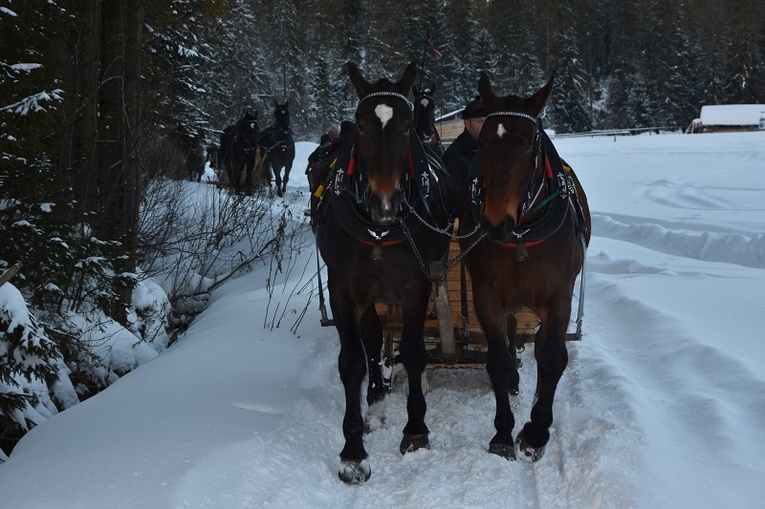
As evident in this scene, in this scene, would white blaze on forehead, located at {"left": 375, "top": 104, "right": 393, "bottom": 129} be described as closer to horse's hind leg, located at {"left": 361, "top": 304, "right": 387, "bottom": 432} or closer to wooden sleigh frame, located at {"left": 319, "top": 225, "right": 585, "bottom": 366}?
wooden sleigh frame, located at {"left": 319, "top": 225, "right": 585, "bottom": 366}

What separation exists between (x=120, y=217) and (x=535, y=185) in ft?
14.5

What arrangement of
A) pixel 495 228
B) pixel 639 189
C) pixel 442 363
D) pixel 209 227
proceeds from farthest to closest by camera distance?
pixel 639 189 → pixel 209 227 → pixel 442 363 → pixel 495 228

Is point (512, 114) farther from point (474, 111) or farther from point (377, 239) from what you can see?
point (474, 111)

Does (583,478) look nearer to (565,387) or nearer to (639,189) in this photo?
(565,387)

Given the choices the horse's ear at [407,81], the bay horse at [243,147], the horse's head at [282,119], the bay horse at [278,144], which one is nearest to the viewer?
the horse's ear at [407,81]

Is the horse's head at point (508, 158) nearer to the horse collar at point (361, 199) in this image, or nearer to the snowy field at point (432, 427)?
the horse collar at point (361, 199)

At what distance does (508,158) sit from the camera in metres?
3.75

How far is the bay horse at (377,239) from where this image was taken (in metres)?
3.90

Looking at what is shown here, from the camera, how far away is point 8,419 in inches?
166

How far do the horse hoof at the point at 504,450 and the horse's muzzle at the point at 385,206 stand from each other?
5.30 ft

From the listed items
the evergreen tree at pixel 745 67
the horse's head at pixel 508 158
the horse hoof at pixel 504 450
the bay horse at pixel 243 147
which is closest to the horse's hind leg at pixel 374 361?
the horse hoof at pixel 504 450

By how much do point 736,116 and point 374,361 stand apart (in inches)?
1865

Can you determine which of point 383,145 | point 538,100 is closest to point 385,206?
point 383,145

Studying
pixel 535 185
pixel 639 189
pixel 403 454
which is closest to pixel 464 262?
Result: pixel 535 185
